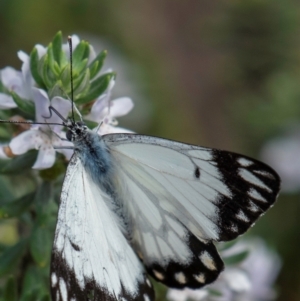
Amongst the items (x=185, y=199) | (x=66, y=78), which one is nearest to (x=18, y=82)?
(x=66, y=78)

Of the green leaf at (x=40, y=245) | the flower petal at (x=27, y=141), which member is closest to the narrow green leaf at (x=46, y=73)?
the flower petal at (x=27, y=141)

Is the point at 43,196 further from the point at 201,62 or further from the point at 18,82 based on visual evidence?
the point at 201,62

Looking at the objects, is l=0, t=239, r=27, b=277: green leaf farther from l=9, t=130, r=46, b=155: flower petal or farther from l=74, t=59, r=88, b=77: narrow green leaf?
l=74, t=59, r=88, b=77: narrow green leaf

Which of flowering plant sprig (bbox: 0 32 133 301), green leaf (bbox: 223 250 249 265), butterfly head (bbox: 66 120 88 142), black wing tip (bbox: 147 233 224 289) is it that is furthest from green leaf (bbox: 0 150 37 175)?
green leaf (bbox: 223 250 249 265)

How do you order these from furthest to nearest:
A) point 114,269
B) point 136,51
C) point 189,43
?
point 189,43 < point 136,51 < point 114,269

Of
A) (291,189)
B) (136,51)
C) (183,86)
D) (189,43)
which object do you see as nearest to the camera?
(291,189)

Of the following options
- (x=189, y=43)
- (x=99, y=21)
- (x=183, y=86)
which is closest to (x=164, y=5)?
(x=189, y=43)

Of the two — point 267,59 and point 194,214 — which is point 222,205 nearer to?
point 194,214
